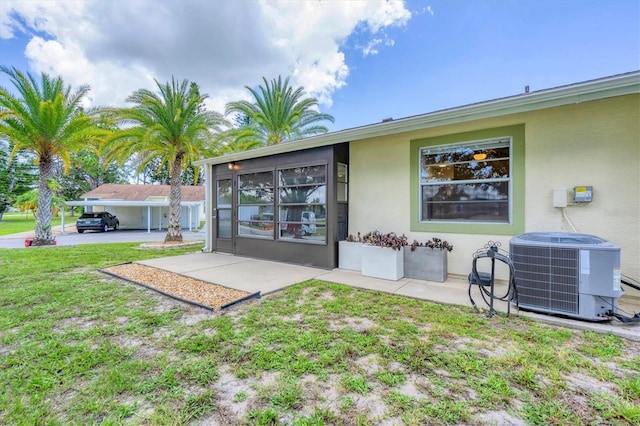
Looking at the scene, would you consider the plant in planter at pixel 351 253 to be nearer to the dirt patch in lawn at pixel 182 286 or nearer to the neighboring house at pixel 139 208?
the dirt patch in lawn at pixel 182 286

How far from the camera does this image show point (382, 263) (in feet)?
17.1

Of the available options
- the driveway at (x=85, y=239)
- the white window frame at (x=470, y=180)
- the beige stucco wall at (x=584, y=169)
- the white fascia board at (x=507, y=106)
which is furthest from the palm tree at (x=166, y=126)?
the beige stucco wall at (x=584, y=169)

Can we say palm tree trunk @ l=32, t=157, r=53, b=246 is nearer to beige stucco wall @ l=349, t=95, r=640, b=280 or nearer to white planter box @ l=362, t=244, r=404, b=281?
white planter box @ l=362, t=244, r=404, b=281

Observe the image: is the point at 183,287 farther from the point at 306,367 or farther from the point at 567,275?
the point at 567,275

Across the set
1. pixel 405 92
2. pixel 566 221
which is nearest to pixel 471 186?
pixel 566 221

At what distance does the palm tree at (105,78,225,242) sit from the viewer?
10.1 meters

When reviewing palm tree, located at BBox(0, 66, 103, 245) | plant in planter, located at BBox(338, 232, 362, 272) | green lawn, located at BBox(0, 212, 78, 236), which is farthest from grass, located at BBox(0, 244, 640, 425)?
green lawn, located at BBox(0, 212, 78, 236)

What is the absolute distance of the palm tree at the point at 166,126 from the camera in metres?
10.1

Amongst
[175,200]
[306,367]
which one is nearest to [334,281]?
[306,367]

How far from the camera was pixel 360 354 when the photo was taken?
2.52 metres

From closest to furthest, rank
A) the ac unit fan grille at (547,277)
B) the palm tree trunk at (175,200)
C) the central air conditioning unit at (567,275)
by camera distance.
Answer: the central air conditioning unit at (567,275) < the ac unit fan grille at (547,277) < the palm tree trunk at (175,200)

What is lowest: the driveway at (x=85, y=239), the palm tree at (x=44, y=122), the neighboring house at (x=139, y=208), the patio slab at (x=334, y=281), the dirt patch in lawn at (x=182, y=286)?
the driveway at (x=85, y=239)

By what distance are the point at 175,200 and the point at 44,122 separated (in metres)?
4.97

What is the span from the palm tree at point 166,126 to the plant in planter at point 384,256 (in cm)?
851
